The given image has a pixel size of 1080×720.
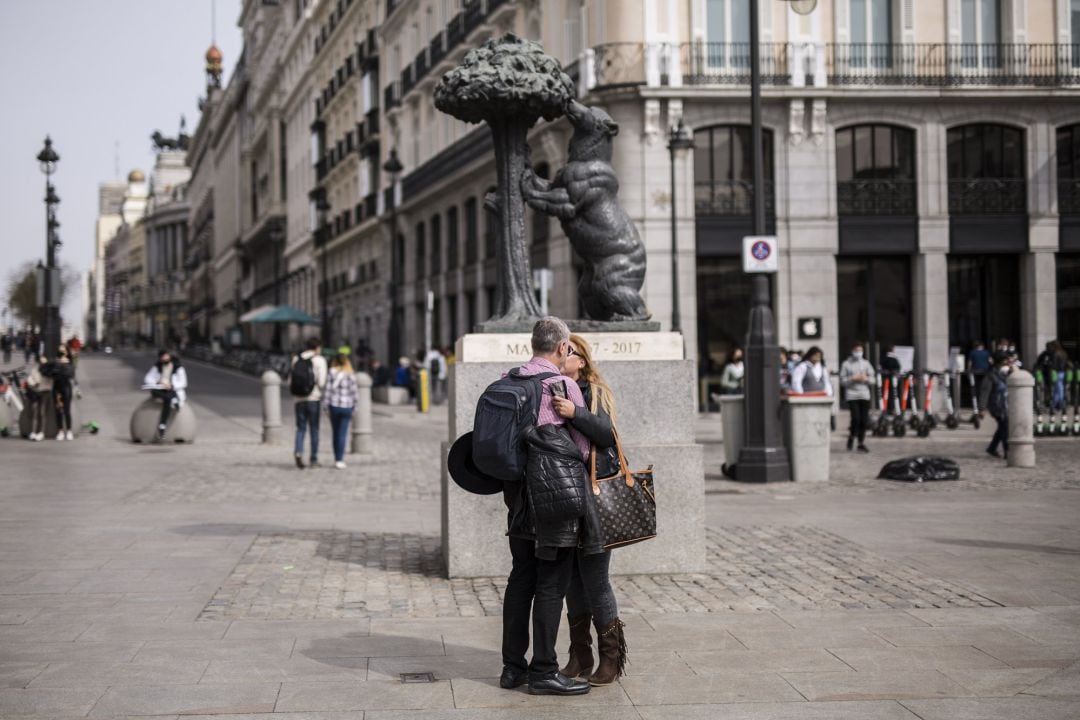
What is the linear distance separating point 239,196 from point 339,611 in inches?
4029

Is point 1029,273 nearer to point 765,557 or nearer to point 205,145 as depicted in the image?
point 765,557

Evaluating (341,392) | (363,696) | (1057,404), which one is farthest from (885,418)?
(363,696)

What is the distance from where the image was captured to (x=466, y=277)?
4159 cm

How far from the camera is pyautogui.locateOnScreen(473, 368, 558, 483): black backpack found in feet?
19.5

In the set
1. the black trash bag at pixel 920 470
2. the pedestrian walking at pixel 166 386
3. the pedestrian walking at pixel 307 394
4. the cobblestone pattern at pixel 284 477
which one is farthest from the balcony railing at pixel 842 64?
the black trash bag at pixel 920 470

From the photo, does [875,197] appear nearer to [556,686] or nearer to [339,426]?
[339,426]

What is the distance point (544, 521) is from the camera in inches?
232

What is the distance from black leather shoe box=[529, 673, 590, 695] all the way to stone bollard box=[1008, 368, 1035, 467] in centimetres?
1263

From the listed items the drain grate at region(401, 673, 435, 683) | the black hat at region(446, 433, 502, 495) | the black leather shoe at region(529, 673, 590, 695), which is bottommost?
the drain grate at region(401, 673, 435, 683)

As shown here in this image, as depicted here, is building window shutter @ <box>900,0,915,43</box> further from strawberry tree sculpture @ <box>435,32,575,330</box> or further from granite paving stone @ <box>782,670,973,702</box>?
granite paving stone @ <box>782,670,973,702</box>

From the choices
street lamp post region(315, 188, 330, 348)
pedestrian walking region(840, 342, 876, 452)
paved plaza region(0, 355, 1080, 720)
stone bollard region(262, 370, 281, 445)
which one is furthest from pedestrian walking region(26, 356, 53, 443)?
street lamp post region(315, 188, 330, 348)

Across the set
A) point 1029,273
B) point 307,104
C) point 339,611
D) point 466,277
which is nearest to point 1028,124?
point 1029,273

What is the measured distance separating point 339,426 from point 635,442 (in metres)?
9.37

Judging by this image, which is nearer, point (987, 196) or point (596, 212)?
point (596, 212)
